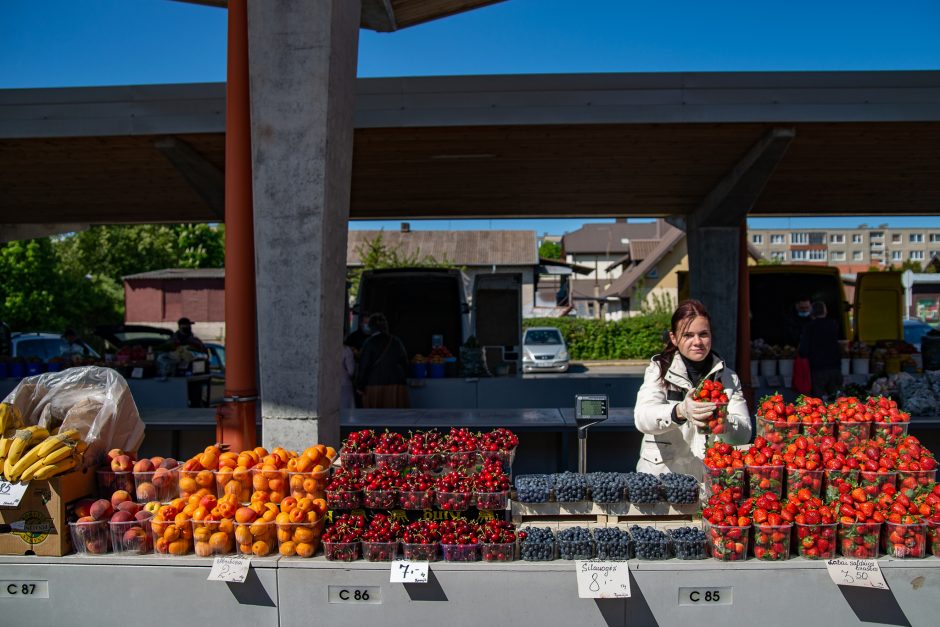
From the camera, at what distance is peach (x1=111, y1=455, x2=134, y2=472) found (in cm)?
377

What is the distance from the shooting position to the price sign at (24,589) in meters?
3.28

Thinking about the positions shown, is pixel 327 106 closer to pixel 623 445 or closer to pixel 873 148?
pixel 623 445

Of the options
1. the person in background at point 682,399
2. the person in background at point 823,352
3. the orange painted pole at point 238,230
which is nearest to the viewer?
the person in background at point 682,399

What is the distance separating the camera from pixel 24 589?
3283mm

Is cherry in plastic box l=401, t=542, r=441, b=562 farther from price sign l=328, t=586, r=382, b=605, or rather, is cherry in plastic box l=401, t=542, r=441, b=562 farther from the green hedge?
the green hedge

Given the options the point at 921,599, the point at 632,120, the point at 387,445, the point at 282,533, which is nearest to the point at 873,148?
the point at 632,120

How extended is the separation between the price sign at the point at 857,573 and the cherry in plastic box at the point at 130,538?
3.15 meters

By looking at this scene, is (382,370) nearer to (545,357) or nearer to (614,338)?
(545,357)

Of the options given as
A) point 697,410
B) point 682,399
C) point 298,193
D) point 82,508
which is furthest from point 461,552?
point 298,193

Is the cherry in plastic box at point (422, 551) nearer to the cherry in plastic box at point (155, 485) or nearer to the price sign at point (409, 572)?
the price sign at point (409, 572)

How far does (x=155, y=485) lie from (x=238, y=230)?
226 centimetres

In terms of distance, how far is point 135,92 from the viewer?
25.1 feet

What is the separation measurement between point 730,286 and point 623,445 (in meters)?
5.22

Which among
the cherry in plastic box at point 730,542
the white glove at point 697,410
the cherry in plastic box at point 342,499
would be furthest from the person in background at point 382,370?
the cherry in plastic box at point 730,542
